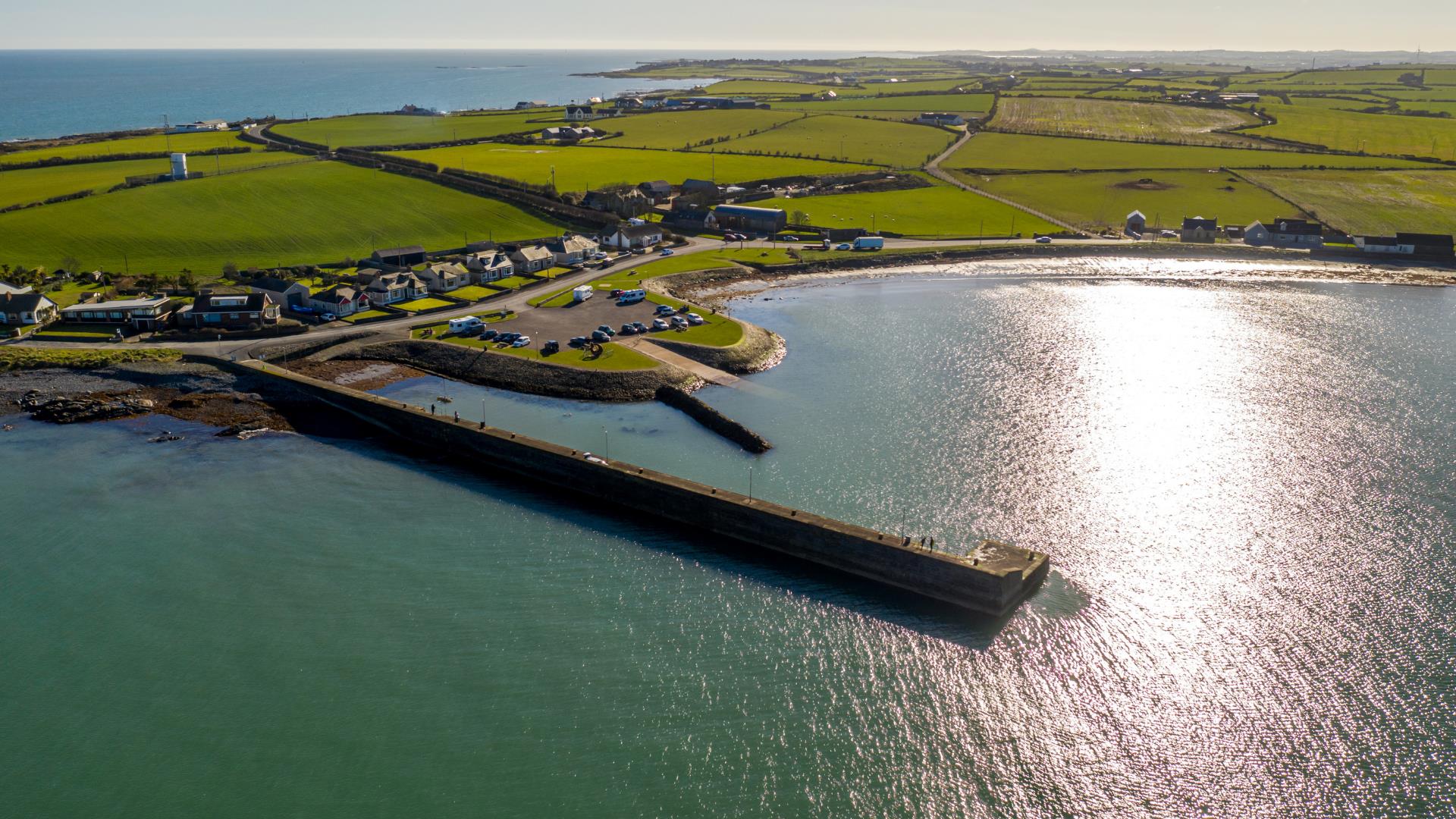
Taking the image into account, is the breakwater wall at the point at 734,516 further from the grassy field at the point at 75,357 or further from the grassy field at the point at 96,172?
the grassy field at the point at 96,172

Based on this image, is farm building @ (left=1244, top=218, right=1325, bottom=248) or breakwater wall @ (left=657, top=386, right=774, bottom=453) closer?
breakwater wall @ (left=657, top=386, right=774, bottom=453)

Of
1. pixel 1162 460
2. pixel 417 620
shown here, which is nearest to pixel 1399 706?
pixel 1162 460

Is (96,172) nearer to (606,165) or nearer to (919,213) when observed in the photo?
(606,165)

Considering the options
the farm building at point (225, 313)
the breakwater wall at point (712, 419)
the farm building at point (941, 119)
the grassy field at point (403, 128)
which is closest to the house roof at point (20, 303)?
the farm building at point (225, 313)

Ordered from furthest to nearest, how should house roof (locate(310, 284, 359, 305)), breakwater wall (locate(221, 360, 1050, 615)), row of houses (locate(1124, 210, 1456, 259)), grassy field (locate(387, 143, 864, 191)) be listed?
grassy field (locate(387, 143, 864, 191)), row of houses (locate(1124, 210, 1456, 259)), house roof (locate(310, 284, 359, 305)), breakwater wall (locate(221, 360, 1050, 615))

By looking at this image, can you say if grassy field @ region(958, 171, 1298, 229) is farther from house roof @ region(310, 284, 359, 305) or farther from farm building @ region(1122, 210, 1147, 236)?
house roof @ region(310, 284, 359, 305)

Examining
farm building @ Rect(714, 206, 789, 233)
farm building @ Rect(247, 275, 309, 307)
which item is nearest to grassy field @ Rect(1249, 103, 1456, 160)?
farm building @ Rect(714, 206, 789, 233)
